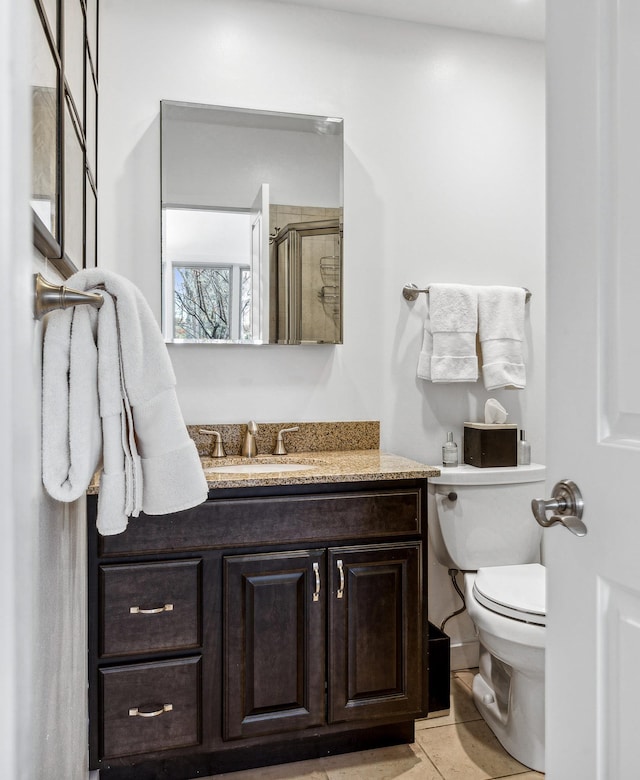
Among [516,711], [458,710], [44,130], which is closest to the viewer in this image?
[44,130]

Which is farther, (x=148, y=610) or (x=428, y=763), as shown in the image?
(x=428, y=763)

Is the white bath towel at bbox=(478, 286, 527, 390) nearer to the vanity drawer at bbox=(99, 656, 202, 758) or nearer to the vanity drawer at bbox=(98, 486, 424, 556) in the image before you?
the vanity drawer at bbox=(98, 486, 424, 556)

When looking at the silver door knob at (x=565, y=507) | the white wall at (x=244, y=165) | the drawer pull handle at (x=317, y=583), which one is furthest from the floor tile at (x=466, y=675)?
the white wall at (x=244, y=165)

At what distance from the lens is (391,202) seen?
2367mm

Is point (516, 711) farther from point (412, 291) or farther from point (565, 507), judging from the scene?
point (412, 291)

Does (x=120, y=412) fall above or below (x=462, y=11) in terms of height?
below

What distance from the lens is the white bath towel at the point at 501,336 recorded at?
233cm

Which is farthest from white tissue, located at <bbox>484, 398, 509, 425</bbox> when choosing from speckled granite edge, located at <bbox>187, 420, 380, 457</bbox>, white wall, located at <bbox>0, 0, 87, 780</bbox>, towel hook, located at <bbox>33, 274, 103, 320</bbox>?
white wall, located at <bbox>0, 0, 87, 780</bbox>

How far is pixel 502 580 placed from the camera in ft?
6.39

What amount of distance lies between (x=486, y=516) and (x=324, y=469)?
27.2 inches

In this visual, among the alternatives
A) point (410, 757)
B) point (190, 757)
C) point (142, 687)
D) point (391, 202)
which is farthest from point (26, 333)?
point (391, 202)

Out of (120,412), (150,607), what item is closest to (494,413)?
(150,607)

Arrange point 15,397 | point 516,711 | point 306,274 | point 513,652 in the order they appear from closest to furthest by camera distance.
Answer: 1. point 15,397
2. point 513,652
3. point 516,711
4. point 306,274

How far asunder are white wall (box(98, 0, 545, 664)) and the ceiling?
38 mm
